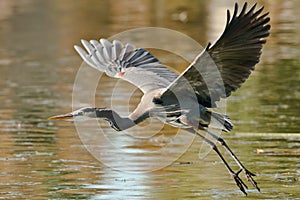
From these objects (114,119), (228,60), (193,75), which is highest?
(228,60)

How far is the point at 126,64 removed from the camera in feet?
34.4

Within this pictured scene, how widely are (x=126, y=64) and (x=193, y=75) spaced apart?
6.65 ft

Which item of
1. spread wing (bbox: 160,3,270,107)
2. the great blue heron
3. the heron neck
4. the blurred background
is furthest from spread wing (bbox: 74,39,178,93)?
the blurred background

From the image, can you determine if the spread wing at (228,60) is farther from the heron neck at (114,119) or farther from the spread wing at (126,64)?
the spread wing at (126,64)

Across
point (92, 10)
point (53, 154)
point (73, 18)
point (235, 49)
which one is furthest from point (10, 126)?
point (92, 10)

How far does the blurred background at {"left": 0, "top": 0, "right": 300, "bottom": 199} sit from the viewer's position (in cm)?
937

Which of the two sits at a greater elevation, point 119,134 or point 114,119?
point 114,119

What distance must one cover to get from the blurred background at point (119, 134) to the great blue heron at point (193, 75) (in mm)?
649

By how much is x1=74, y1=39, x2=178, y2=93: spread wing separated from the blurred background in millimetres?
1035

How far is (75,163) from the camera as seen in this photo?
10.7 metres

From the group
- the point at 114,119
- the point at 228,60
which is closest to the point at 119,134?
the point at 114,119

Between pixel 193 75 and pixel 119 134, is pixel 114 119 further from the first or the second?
pixel 119 134

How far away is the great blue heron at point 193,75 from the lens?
8.34m

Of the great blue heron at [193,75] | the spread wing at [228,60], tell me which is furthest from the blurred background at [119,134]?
the spread wing at [228,60]
